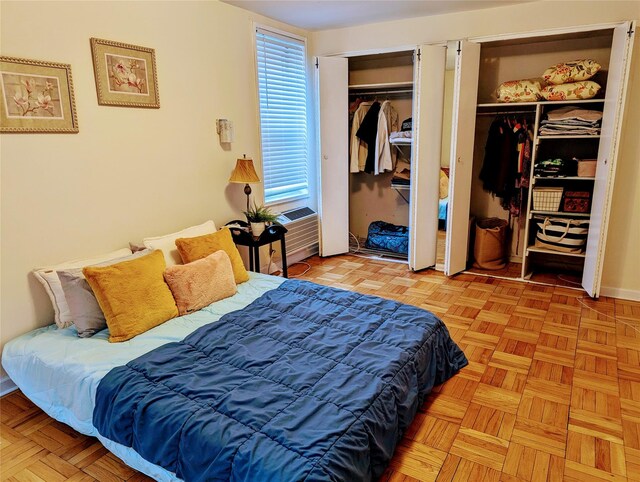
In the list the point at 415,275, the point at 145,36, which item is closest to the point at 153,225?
the point at 145,36

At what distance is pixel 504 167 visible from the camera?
4.11 m

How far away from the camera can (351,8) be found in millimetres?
3654

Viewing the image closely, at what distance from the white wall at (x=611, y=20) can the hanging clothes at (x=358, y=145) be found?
0.93 meters

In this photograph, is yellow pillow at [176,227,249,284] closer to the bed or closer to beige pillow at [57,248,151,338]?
the bed

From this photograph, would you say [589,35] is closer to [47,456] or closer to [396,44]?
[396,44]

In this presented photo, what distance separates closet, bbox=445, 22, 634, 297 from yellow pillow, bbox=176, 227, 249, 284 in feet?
6.94

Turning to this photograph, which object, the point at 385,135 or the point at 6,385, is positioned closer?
the point at 6,385

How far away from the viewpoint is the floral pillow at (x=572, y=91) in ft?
11.3

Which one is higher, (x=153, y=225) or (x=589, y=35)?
(x=589, y=35)

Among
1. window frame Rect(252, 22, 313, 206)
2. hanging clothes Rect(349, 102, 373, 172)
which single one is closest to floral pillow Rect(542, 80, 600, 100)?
hanging clothes Rect(349, 102, 373, 172)

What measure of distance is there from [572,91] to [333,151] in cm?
224

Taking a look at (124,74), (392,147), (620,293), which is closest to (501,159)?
(392,147)

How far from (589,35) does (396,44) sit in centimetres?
166

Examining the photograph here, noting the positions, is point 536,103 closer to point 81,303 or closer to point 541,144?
point 541,144
